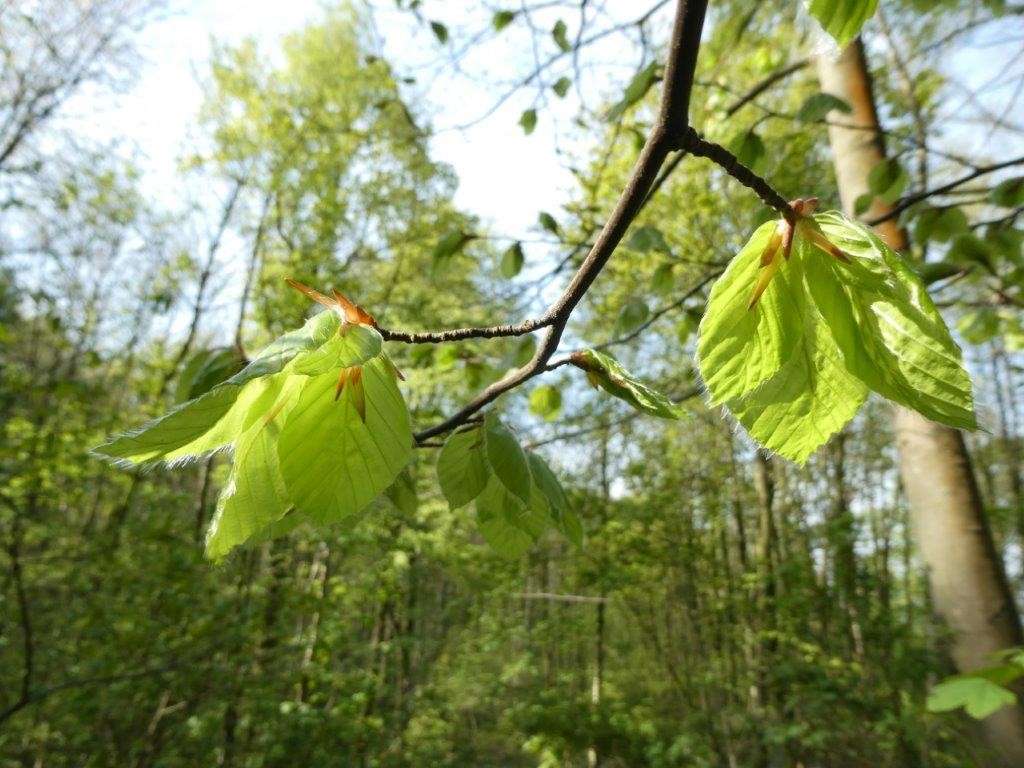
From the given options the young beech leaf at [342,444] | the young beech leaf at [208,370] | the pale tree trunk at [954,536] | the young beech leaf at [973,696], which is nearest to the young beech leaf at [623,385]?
the young beech leaf at [342,444]

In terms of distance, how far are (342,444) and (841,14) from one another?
49 centimetres

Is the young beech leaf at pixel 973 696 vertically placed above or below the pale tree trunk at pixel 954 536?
below

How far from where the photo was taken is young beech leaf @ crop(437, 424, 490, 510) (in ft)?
2.30

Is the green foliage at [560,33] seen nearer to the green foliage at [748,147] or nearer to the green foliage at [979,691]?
the green foliage at [748,147]

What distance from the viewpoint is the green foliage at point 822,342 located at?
17.4 inches

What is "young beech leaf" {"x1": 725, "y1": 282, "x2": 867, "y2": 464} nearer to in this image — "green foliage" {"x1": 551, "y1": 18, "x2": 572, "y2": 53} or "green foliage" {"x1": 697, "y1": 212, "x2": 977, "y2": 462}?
"green foliage" {"x1": 697, "y1": 212, "x2": 977, "y2": 462}

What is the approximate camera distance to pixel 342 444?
48cm

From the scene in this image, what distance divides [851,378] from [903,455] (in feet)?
5.62

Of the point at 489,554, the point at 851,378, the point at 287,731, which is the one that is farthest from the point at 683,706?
the point at 851,378

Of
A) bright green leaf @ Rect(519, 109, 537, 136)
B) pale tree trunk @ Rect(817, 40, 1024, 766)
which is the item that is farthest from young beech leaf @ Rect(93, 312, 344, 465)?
bright green leaf @ Rect(519, 109, 537, 136)

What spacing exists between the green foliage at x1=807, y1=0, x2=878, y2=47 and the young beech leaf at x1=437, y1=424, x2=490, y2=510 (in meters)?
0.49

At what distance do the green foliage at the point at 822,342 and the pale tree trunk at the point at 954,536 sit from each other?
1303 mm

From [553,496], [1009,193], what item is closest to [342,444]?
[553,496]

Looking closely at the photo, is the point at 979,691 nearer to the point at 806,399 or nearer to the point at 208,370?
the point at 806,399
